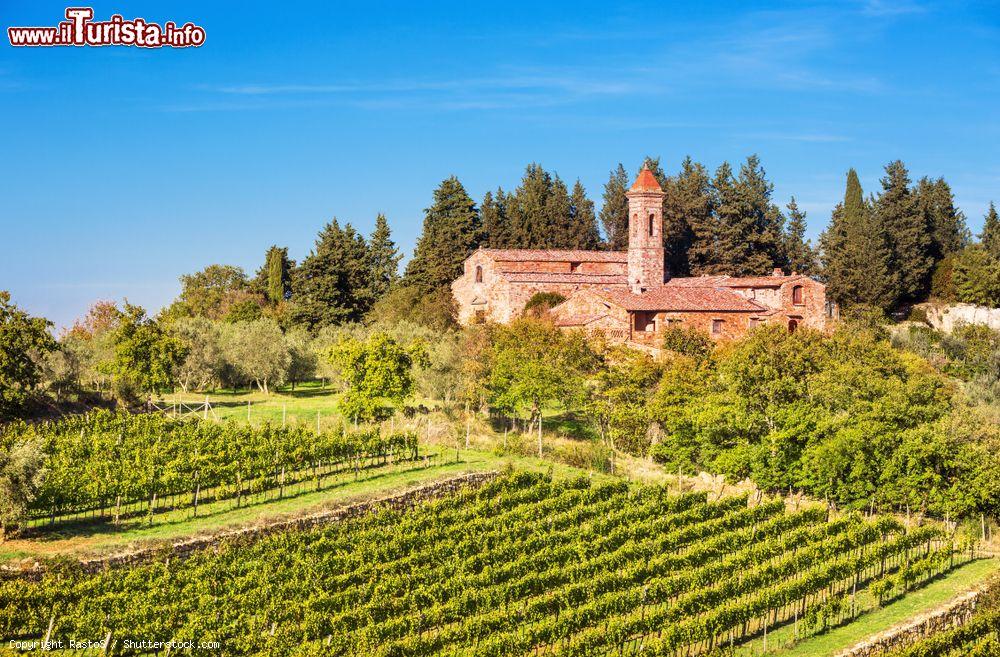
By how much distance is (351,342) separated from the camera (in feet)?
127

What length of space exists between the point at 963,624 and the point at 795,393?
1412 centimetres

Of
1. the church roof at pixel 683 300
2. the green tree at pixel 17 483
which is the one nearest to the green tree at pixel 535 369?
the church roof at pixel 683 300

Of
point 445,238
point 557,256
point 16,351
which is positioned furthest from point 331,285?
point 16,351

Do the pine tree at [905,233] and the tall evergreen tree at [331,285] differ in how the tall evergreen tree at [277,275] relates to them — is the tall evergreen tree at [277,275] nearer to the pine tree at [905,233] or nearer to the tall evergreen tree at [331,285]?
the tall evergreen tree at [331,285]

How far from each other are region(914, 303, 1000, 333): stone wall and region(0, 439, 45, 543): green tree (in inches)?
1949

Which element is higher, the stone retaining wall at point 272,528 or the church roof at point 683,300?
the church roof at point 683,300

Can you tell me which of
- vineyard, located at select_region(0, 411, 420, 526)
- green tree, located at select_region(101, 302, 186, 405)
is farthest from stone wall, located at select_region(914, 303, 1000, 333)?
green tree, located at select_region(101, 302, 186, 405)

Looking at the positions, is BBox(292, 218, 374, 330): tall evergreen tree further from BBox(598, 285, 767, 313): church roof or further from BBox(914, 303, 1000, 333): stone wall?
BBox(914, 303, 1000, 333): stone wall

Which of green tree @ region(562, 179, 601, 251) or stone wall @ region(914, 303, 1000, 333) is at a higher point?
green tree @ region(562, 179, 601, 251)

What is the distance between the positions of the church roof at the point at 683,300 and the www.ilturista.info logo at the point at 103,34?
26.7 m

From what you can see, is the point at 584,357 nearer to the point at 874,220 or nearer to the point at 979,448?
the point at 979,448

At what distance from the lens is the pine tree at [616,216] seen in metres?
69.6

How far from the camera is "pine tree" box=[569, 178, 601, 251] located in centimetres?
6844

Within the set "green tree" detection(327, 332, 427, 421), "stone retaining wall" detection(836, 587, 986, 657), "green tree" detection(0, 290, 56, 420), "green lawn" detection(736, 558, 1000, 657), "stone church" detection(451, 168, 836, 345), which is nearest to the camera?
"stone retaining wall" detection(836, 587, 986, 657)
